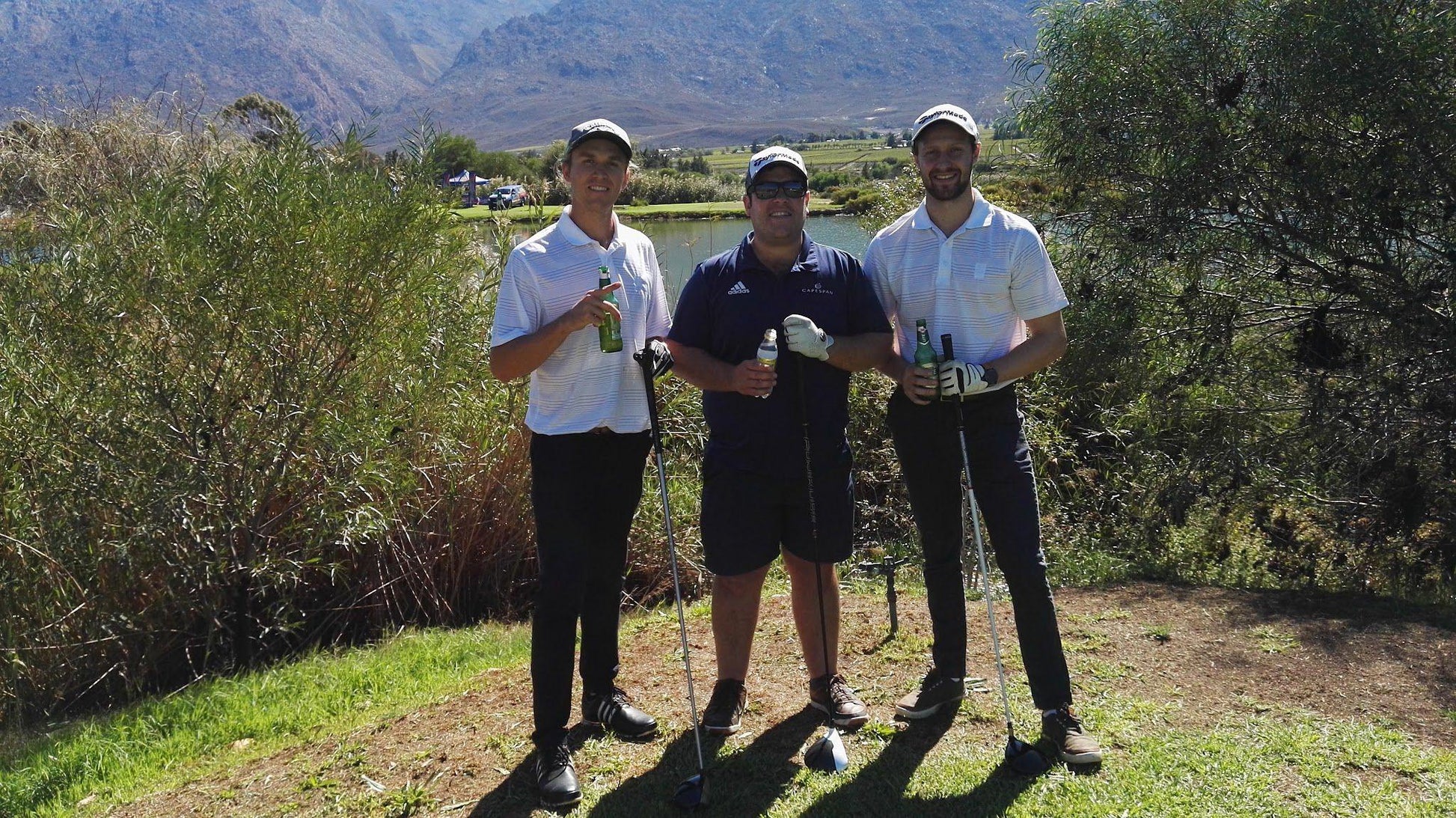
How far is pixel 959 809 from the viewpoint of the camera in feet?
12.5

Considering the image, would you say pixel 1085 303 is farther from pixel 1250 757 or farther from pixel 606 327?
pixel 606 327

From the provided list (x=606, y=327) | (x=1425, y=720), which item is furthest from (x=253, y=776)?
(x=1425, y=720)

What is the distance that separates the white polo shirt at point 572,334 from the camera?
397 centimetres

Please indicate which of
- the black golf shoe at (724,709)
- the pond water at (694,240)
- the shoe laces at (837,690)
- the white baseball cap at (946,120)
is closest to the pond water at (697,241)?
the pond water at (694,240)

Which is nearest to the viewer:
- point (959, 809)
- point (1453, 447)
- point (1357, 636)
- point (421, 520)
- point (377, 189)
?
point (959, 809)

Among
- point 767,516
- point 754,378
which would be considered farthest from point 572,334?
point 767,516

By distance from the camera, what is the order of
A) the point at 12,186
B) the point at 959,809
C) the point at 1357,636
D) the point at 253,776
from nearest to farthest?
the point at 959,809 → the point at 253,776 → the point at 1357,636 → the point at 12,186

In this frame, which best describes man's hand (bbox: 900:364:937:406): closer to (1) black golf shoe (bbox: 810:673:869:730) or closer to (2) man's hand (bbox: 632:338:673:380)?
(2) man's hand (bbox: 632:338:673:380)

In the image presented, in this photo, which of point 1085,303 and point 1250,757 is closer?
point 1250,757

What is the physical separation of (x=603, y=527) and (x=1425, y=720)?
→ 129 inches

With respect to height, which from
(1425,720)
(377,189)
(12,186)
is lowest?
(1425,720)

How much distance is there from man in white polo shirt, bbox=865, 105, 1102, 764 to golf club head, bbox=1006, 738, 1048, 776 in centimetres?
11

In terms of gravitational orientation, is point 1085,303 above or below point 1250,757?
above

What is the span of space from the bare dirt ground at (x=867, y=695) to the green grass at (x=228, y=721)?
0.23 m
